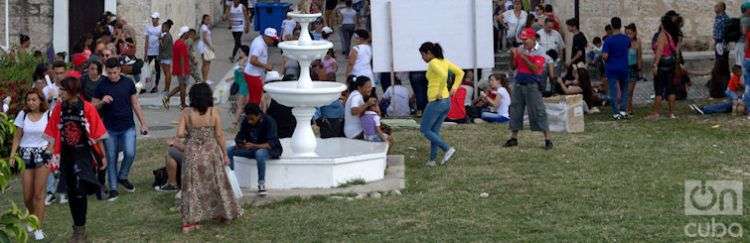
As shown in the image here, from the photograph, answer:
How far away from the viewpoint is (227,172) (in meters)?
13.0

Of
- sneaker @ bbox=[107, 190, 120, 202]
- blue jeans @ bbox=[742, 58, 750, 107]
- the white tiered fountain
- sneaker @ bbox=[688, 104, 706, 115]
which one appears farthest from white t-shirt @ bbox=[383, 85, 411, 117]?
sneaker @ bbox=[107, 190, 120, 202]

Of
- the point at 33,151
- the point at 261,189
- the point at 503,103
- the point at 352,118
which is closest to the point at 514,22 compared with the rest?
the point at 503,103

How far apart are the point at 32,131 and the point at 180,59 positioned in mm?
9571

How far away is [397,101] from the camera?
833 inches

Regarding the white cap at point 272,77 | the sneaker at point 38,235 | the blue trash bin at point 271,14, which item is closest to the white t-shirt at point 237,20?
the blue trash bin at point 271,14

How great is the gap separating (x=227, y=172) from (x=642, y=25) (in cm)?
1316

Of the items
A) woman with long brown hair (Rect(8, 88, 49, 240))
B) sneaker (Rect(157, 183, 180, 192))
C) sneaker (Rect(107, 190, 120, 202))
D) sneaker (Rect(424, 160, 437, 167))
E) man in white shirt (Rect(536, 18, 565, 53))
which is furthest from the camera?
man in white shirt (Rect(536, 18, 565, 53))

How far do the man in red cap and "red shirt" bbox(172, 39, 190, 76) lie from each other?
7.45m

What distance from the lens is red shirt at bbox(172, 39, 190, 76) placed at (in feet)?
76.0

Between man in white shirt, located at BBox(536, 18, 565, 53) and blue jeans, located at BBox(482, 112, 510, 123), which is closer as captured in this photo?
blue jeans, located at BBox(482, 112, 510, 123)

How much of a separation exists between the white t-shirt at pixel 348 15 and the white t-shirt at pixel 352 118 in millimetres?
11993

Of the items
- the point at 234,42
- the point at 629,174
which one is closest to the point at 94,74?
the point at 629,174

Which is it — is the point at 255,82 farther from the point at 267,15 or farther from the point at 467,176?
the point at 267,15

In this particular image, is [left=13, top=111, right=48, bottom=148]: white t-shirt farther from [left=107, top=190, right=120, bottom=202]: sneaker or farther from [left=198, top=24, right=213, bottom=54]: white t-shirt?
[left=198, top=24, right=213, bottom=54]: white t-shirt
